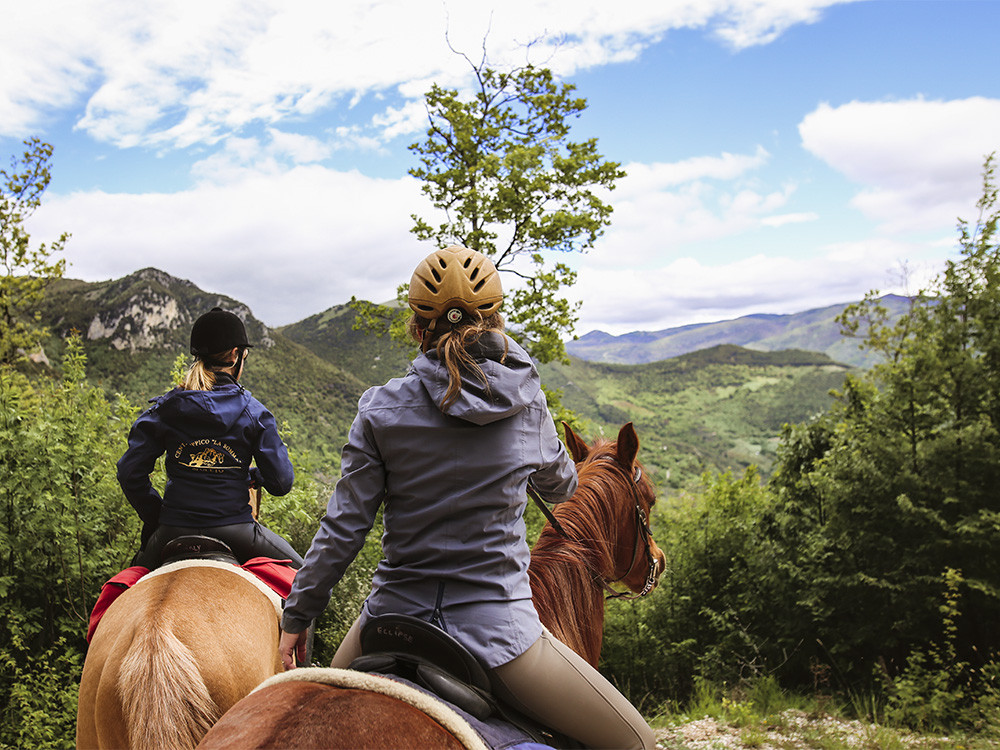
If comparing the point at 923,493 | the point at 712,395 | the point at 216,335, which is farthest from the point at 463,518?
the point at 712,395

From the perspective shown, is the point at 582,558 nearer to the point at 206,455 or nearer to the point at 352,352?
the point at 206,455

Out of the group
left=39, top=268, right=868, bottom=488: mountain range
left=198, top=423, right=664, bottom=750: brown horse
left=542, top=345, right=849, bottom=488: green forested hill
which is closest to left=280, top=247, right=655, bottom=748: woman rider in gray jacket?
left=198, top=423, right=664, bottom=750: brown horse

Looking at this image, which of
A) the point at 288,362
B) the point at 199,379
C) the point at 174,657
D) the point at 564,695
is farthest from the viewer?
the point at 288,362

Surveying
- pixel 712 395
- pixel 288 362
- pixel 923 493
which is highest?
pixel 288 362

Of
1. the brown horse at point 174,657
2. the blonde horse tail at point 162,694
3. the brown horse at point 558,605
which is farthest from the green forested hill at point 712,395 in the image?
the blonde horse tail at point 162,694

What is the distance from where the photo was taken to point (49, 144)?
19812 mm

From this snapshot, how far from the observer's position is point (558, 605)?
258 centimetres

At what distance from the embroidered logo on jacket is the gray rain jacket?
1871 millimetres

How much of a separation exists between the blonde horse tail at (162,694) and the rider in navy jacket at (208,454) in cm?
101

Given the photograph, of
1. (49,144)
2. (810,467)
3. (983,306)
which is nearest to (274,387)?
(49,144)

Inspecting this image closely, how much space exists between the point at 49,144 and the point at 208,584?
2258 cm

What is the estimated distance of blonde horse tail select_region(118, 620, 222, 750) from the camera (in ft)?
8.18

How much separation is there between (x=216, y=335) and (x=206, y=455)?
2.41 ft

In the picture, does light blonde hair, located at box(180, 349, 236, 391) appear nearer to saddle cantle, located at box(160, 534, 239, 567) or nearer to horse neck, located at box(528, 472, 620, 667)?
saddle cantle, located at box(160, 534, 239, 567)
